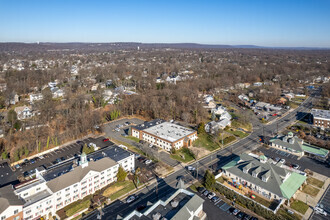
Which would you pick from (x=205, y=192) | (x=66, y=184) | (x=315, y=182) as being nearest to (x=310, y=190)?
(x=315, y=182)

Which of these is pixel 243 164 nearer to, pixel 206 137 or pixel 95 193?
pixel 206 137

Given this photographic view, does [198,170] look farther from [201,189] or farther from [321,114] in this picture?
[321,114]

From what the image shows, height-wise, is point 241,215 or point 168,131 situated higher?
point 168,131

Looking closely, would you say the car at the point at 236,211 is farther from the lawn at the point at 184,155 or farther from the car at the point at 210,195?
the lawn at the point at 184,155

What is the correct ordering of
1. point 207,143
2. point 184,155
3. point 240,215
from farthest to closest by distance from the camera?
point 207,143, point 184,155, point 240,215

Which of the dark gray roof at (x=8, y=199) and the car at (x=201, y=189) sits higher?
the dark gray roof at (x=8, y=199)

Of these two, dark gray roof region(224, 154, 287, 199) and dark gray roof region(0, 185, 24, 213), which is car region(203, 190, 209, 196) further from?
dark gray roof region(0, 185, 24, 213)

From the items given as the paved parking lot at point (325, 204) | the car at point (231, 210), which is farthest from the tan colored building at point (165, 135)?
the paved parking lot at point (325, 204)
